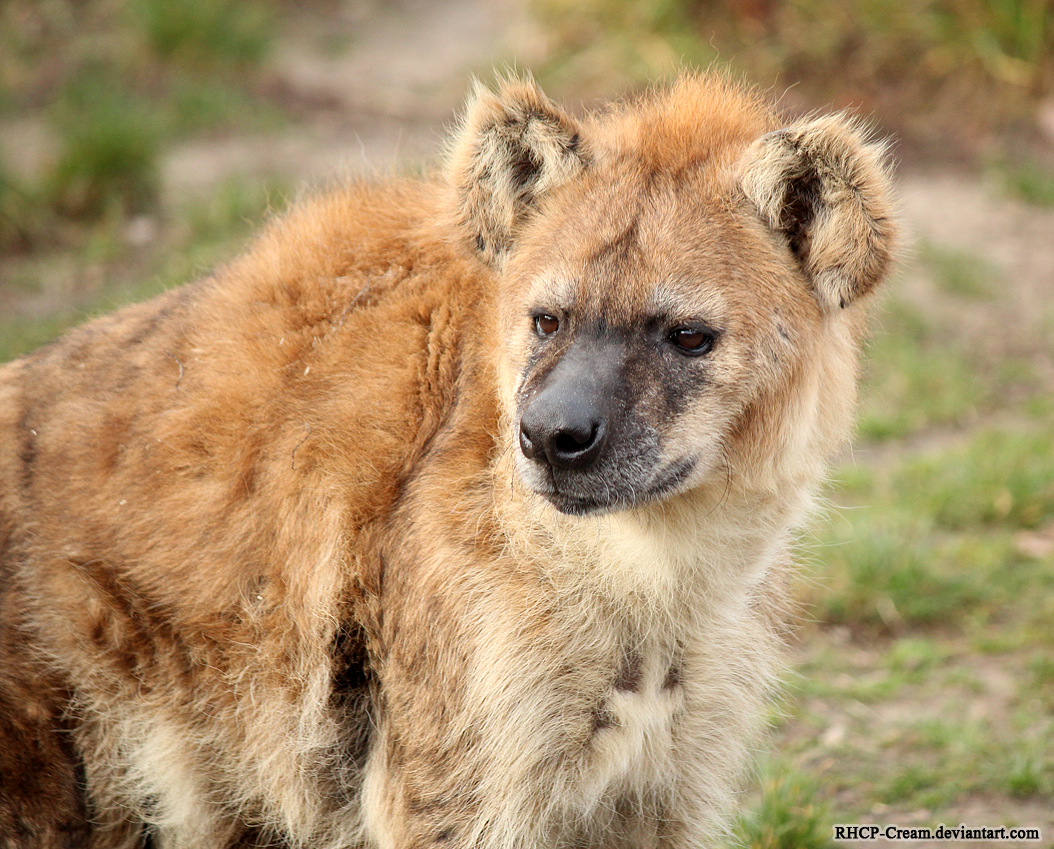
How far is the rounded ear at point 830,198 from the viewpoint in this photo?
10.1ft

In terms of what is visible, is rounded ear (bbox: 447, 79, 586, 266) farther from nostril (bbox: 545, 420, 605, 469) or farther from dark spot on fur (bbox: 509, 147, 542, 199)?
nostril (bbox: 545, 420, 605, 469)

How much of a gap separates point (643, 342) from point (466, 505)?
0.69 meters

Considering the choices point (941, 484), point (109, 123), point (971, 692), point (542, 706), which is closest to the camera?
point (542, 706)

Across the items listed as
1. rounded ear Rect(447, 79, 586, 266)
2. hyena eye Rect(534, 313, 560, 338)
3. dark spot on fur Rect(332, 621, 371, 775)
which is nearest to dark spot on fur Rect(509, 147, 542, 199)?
rounded ear Rect(447, 79, 586, 266)

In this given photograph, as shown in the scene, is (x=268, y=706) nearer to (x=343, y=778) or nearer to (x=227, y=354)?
(x=343, y=778)

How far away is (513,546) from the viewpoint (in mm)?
3285

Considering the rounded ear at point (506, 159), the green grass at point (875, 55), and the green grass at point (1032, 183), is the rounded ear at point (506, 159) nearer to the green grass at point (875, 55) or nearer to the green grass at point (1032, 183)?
the green grass at point (875, 55)

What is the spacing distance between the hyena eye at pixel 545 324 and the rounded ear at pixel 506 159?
1.13 ft

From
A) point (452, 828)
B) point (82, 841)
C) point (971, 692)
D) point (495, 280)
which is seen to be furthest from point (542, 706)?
point (971, 692)

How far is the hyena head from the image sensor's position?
10.0ft

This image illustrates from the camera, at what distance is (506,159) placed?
344 cm

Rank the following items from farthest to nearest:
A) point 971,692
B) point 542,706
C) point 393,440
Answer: point 971,692, point 393,440, point 542,706

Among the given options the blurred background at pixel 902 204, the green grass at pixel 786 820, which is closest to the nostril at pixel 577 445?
the blurred background at pixel 902 204

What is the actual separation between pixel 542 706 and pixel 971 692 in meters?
2.61
